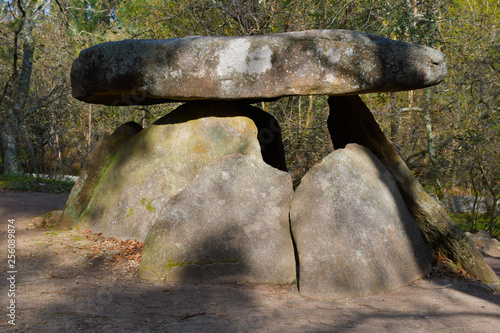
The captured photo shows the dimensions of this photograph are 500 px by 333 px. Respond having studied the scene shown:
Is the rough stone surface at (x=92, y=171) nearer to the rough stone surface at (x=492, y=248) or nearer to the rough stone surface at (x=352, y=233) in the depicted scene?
the rough stone surface at (x=352, y=233)

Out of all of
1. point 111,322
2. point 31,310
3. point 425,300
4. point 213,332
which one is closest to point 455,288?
point 425,300

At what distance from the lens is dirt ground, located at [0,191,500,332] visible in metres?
3.05

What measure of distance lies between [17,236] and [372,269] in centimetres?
411

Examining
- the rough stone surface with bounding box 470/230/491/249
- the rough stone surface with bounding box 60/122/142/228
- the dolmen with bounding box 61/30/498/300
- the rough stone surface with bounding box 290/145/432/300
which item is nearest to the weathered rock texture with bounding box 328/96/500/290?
the dolmen with bounding box 61/30/498/300

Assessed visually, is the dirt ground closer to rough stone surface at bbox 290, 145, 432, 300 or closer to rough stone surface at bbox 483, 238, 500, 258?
rough stone surface at bbox 290, 145, 432, 300

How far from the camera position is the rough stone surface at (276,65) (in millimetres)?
4703

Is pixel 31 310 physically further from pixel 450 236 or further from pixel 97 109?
Result: pixel 97 109

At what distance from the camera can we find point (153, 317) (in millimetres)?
3180

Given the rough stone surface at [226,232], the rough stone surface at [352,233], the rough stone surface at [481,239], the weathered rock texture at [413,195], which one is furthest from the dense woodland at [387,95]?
the rough stone surface at [226,232]

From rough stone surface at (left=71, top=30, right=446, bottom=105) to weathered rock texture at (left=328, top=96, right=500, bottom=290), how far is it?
989mm

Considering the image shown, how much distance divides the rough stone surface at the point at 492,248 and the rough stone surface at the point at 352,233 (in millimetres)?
1962

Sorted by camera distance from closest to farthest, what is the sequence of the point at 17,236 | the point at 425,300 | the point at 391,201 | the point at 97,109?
the point at 425,300 < the point at 391,201 < the point at 17,236 < the point at 97,109

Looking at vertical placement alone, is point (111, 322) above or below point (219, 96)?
below

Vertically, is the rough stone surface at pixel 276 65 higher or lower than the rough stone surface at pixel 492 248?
higher
